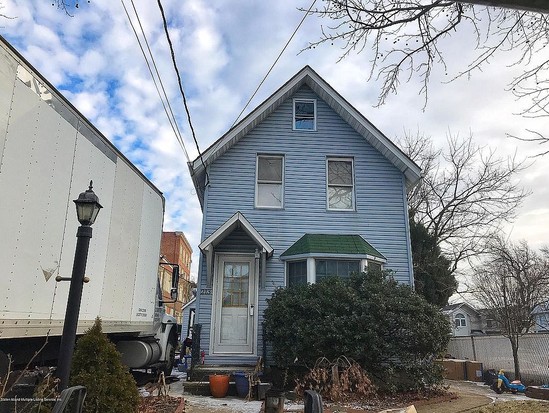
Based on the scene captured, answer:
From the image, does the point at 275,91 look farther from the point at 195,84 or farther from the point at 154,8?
the point at 154,8

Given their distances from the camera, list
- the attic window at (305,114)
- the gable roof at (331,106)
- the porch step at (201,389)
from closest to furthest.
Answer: the porch step at (201,389) → the gable roof at (331,106) → the attic window at (305,114)

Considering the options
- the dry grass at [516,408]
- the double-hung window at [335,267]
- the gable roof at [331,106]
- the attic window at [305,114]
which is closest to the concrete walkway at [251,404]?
the dry grass at [516,408]

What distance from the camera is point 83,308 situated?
576cm

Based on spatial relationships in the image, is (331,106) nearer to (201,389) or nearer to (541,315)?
(201,389)

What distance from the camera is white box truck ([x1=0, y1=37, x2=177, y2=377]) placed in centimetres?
414

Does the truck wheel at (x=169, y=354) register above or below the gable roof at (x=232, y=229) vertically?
below

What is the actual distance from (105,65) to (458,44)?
564cm

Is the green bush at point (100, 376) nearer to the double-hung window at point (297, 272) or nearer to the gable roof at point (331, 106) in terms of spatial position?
the double-hung window at point (297, 272)

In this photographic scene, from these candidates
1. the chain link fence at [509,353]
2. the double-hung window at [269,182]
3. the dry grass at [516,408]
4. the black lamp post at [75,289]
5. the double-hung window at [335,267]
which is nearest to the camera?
the black lamp post at [75,289]

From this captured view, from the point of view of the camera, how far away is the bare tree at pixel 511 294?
45.8ft

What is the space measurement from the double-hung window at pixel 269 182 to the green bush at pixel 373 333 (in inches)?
146

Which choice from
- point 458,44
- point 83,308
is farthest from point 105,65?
point 458,44

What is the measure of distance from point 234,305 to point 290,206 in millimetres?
3227

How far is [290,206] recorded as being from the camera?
12.3m
